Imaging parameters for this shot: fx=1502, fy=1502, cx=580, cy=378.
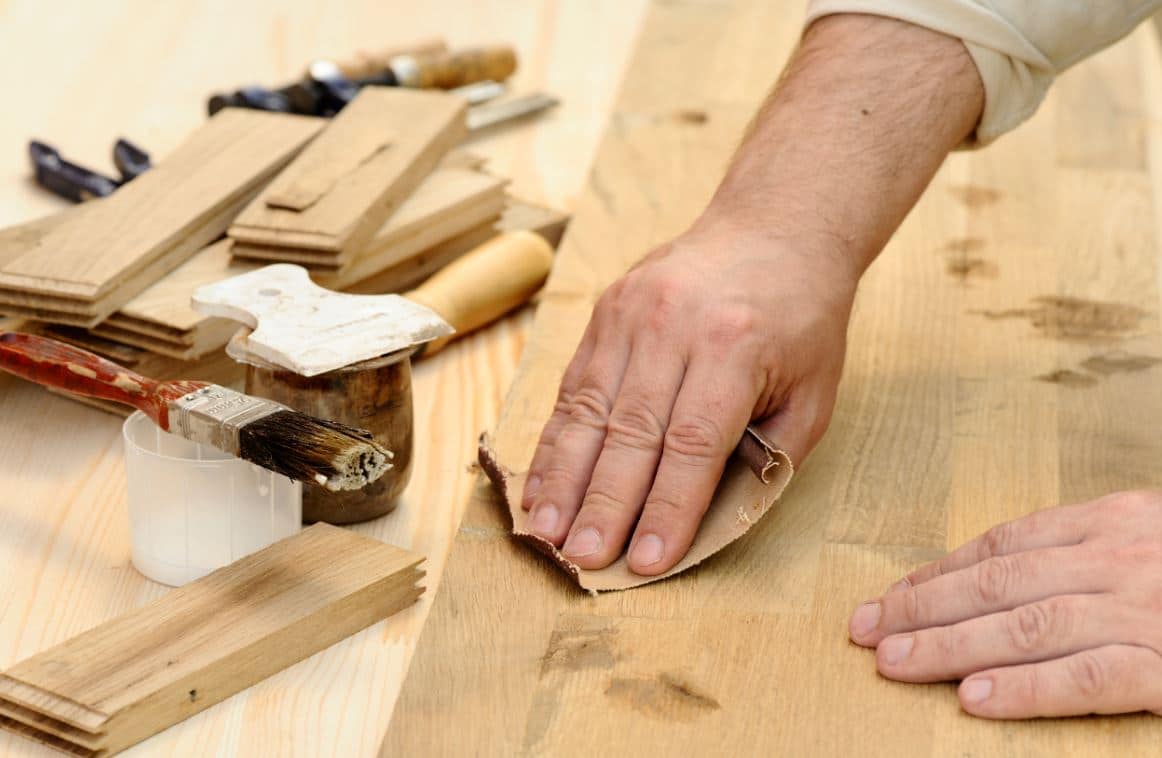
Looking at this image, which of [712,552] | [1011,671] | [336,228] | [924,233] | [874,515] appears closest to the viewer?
[1011,671]

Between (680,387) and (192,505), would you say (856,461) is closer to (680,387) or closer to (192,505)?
(680,387)

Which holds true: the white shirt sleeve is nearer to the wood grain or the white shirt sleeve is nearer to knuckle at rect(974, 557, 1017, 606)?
the wood grain

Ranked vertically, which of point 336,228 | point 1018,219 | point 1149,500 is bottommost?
point 1018,219

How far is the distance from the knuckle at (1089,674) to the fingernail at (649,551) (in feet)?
Result: 1.06

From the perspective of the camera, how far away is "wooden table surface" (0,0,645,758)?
110 centimetres

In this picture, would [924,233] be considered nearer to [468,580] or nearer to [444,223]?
[444,223]

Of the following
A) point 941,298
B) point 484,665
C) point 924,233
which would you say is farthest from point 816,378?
point 924,233

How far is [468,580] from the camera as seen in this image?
1.22m

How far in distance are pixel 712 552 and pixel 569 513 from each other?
121 millimetres

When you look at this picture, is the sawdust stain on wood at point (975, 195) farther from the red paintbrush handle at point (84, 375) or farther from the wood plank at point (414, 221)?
the red paintbrush handle at point (84, 375)

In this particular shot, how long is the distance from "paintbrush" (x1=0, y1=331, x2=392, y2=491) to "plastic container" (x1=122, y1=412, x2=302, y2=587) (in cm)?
4

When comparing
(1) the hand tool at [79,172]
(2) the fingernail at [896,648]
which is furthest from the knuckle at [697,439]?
(1) the hand tool at [79,172]

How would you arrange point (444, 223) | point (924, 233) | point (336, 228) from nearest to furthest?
point (336, 228), point (444, 223), point (924, 233)

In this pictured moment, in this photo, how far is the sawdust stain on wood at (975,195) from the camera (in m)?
1.97
